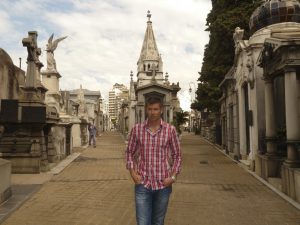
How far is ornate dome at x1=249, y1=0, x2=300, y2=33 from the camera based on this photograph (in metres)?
12.8

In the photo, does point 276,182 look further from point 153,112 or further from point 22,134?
point 22,134

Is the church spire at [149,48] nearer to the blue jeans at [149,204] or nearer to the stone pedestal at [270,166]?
the stone pedestal at [270,166]

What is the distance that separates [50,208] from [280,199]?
15.9 ft

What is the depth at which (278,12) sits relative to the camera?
13.0 metres

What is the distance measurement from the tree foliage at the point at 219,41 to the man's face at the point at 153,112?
19.4 metres

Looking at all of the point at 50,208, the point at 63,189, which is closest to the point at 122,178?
the point at 63,189

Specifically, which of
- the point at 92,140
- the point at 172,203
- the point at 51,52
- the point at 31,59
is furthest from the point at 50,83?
the point at 172,203

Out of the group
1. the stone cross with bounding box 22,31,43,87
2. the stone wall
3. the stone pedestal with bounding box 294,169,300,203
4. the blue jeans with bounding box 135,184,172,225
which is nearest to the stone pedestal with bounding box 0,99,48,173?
the stone cross with bounding box 22,31,43,87

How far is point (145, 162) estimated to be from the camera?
390cm

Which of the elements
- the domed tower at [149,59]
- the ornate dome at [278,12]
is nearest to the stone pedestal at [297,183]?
the ornate dome at [278,12]

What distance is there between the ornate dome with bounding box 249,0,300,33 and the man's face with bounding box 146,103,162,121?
1041 cm

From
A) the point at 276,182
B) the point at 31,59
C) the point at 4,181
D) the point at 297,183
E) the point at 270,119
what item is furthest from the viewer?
the point at 31,59

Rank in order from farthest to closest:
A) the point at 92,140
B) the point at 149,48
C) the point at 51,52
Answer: the point at 149,48 → the point at 92,140 → the point at 51,52

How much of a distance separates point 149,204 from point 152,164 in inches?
16.4
